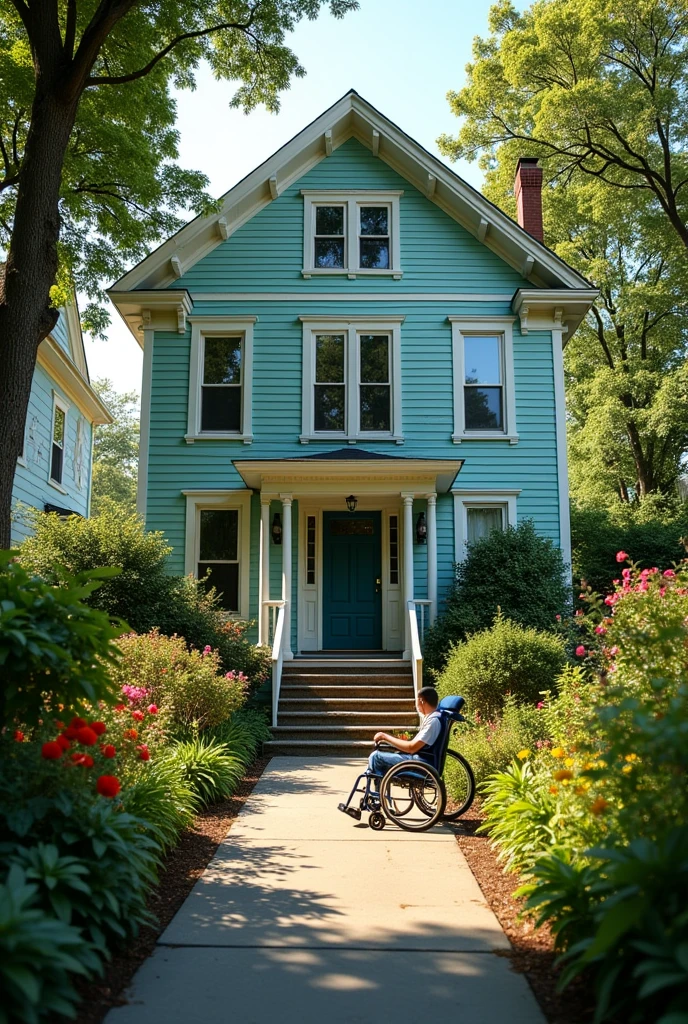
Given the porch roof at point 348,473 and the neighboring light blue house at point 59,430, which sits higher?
the neighboring light blue house at point 59,430

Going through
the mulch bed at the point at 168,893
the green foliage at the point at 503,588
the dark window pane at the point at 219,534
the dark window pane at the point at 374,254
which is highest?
the dark window pane at the point at 374,254

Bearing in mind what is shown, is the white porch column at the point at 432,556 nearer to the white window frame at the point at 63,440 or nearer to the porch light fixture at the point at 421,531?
the porch light fixture at the point at 421,531

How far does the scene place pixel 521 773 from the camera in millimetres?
6113

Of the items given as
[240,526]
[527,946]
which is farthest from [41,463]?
[527,946]

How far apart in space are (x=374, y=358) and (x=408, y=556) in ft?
13.0

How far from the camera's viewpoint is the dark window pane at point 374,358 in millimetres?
14602

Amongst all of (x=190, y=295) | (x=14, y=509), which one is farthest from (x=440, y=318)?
(x=14, y=509)

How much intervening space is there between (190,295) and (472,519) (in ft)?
20.9

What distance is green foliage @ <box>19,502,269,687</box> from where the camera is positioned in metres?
11.2

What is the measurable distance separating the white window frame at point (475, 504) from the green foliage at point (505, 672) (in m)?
4.74

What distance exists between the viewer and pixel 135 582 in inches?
444

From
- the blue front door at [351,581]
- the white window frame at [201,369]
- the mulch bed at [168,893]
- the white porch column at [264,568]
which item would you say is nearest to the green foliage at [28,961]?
the mulch bed at [168,893]

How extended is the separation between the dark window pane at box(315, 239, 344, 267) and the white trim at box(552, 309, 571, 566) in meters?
4.04

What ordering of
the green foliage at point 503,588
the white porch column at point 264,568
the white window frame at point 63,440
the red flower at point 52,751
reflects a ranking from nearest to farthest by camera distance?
the red flower at point 52,751, the green foliage at point 503,588, the white porch column at point 264,568, the white window frame at point 63,440
